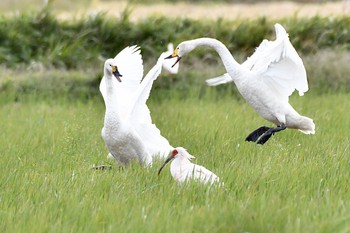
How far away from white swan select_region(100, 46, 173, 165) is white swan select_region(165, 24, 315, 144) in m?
0.57

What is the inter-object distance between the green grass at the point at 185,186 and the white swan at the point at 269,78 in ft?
0.63

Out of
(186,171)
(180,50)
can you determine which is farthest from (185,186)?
(180,50)

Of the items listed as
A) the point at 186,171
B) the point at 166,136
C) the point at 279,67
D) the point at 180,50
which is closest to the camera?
the point at 186,171

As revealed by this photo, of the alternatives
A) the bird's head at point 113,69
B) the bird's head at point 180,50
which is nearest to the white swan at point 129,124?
the bird's head at point 113,69

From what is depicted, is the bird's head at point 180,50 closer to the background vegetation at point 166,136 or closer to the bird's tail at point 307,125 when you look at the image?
the background vegetation at point 166,136

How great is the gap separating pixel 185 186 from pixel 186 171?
0.28 meters

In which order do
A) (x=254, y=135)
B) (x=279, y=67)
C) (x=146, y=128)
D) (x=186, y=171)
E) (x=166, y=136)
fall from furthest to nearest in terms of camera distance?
(x=166, y=136)
(x=254, y=135)
(x=279, y=67)
(x=146, y=128)
(x=186, y=171)

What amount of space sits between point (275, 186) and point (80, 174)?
1.20 metres

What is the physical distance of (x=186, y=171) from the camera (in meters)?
5.47

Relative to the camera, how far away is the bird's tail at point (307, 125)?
291 inches

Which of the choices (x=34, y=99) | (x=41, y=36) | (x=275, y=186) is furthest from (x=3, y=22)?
(x=275, y=186)

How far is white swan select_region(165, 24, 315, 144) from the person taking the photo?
23.0 feet

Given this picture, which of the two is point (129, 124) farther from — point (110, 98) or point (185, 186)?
point (185, 186)

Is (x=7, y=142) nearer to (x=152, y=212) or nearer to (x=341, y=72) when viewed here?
(x=152, y=212)
